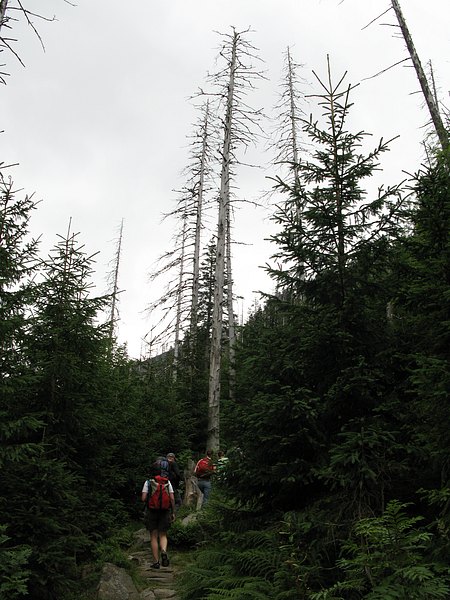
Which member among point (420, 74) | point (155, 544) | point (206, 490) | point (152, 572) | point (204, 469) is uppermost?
point (420, 74)

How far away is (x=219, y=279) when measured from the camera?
1534 cm

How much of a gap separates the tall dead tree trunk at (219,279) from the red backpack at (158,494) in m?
3.97

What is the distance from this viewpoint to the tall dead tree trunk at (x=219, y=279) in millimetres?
13818

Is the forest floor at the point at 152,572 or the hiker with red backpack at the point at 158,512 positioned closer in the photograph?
the forest floor at the point at 152,572

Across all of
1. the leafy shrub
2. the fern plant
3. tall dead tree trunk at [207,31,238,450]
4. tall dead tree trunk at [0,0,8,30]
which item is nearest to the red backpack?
the leafy shrub

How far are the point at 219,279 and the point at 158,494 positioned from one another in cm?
832

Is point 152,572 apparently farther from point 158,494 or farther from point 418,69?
point 418,69

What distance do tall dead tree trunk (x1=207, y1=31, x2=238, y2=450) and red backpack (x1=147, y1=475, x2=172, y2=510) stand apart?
3971 millimetres

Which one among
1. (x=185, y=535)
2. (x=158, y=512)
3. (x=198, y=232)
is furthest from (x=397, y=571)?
(x=198, y=232)

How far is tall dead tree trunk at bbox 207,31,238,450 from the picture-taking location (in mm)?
13818

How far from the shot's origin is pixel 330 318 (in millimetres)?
5504

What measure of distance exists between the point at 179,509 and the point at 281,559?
8.13m

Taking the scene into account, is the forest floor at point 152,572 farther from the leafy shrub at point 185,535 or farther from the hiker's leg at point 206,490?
the hiker's leg at point 206,490

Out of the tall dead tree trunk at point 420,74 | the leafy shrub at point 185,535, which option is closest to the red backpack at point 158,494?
the leafy shrub at point 185,535
